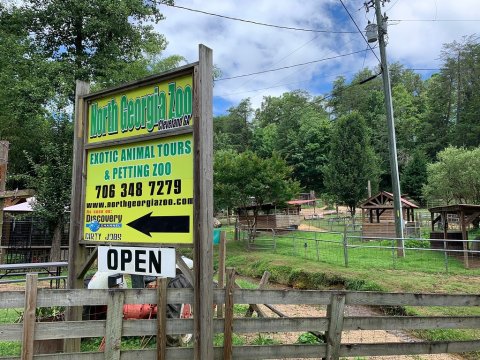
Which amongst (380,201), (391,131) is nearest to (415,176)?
(380,201)

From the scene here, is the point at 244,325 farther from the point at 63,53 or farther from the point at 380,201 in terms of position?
the point at 380,201

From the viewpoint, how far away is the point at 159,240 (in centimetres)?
349

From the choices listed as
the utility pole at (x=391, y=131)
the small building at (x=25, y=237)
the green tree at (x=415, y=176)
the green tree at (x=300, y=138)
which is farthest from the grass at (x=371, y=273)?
the green tree at (x=300, y=138)

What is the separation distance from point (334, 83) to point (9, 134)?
69396mm

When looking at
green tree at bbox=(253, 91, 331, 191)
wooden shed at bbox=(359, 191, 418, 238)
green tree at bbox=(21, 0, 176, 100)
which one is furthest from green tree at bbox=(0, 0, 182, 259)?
green tree at bbox=(253, 91, 331, 191)

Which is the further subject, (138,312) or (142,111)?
(138,312)

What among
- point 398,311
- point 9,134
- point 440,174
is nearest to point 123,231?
point 398,311

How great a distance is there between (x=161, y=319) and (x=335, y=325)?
166 cm

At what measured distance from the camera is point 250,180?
23.1 metres

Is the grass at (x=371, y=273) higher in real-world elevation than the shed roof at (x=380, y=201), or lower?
lower

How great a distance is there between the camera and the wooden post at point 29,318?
3.10m

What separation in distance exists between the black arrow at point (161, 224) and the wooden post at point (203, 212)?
5.9 inches

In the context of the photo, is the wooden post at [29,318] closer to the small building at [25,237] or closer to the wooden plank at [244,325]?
the wooden plank at [244,325]

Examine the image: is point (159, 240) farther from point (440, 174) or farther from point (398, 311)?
point (440, 174)
